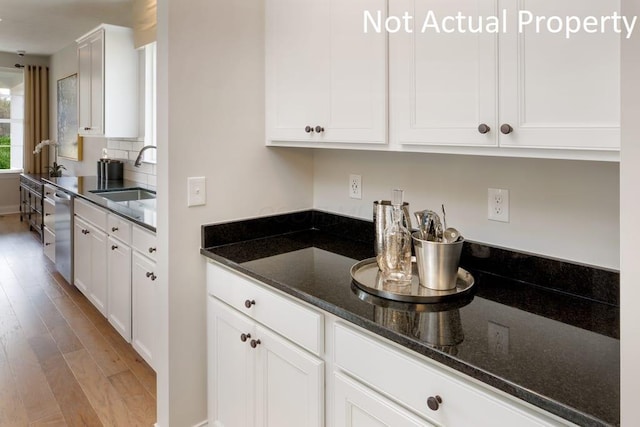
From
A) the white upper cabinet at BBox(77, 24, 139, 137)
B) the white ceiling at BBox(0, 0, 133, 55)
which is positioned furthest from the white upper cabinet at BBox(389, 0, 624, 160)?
the white ceiling at BBox(0, 0, 133, 55)

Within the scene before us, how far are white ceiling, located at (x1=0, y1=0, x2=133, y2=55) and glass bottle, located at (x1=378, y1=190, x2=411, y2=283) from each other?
13.0 feet

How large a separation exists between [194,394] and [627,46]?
75.2 inches

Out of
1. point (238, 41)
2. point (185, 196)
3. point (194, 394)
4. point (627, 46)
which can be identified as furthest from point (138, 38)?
point (627, 46)

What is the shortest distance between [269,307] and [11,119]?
7.93 m

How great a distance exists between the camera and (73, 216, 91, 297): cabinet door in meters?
3.50

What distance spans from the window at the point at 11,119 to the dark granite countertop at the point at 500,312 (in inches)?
291

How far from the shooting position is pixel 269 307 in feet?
5.20

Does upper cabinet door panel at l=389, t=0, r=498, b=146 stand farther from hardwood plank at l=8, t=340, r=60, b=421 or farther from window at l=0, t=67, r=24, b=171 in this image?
window at l=0, t=67, r=24, b=171

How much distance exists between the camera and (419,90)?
1.43 m

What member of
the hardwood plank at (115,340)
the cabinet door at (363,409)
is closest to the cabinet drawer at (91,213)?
the hardwood plank at (115,340)

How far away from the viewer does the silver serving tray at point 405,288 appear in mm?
1337

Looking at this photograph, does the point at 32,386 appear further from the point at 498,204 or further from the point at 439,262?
the point at 498,204

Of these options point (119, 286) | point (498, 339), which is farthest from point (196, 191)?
point (119, 286)

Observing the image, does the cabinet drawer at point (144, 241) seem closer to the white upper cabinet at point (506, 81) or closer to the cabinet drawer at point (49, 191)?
the white upper cabinet at point (506, 81)
